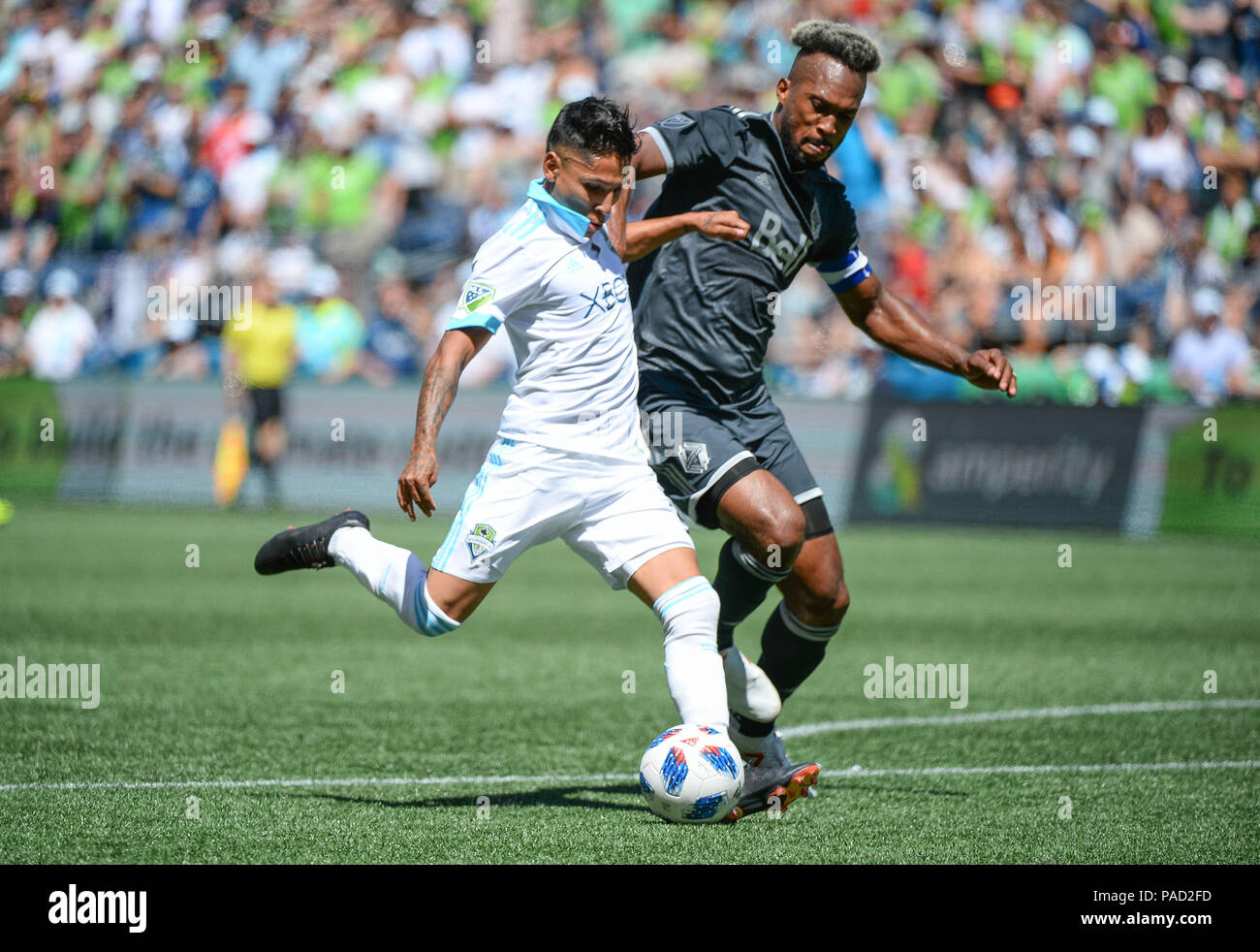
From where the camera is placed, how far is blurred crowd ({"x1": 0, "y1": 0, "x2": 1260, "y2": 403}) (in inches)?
704

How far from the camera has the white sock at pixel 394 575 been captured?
536 cm

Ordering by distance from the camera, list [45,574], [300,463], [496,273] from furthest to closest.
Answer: [300,463], [45,574], [496,273]

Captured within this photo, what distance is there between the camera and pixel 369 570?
220 inches

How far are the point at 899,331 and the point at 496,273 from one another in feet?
6.90

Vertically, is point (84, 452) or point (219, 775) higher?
point (84, 452)

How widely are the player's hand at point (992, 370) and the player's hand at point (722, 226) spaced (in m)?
1.25

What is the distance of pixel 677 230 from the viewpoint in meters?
5.28

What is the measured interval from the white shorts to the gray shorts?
1.97 ft

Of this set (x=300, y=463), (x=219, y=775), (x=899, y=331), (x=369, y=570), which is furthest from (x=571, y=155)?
(x=300, y=463)

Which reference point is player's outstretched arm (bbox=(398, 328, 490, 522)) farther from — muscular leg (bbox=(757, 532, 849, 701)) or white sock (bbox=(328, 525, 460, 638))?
muscular leg (bbox=(757, 532, 849, 701))

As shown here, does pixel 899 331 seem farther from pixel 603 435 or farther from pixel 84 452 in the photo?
pixel 84 452

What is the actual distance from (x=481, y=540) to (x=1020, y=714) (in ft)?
11.5

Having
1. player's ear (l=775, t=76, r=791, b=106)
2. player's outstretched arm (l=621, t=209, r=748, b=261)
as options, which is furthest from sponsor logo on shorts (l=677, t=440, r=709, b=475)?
player's ear (l=775, t=76, r=791, b=106)

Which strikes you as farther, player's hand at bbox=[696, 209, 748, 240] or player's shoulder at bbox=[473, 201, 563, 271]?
player's hand at bbox=[696, 209, 748, 240]
